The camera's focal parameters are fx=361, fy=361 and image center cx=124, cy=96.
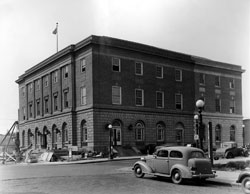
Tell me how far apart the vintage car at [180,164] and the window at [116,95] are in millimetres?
25330

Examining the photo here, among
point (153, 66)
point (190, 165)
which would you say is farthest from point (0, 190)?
point (153, 66)

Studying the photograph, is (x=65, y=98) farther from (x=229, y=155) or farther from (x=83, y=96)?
(x=229, y=155)

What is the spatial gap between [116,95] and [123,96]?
0.90 metres

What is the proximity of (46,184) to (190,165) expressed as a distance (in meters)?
5.90

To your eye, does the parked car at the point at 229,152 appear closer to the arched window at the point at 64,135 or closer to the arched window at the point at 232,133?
the arched window at the point at 64,135

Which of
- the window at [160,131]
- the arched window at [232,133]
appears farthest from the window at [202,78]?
the window at [160,131]

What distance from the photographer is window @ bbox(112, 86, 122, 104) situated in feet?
136

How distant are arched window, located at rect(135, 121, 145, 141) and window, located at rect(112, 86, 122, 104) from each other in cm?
389

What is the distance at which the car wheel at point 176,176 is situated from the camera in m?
14.5

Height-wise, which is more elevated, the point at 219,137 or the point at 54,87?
the point at 54,87

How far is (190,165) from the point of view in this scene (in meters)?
14.4

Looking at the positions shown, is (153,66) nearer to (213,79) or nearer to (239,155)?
(213,79)

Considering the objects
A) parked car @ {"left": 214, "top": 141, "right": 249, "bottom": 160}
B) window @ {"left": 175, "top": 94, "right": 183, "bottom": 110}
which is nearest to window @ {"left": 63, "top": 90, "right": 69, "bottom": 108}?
window @ {"left": 175, "top": 94, "right": 183, "bottom": 110}

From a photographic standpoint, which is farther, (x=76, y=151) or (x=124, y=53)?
(x=124, y=53)
